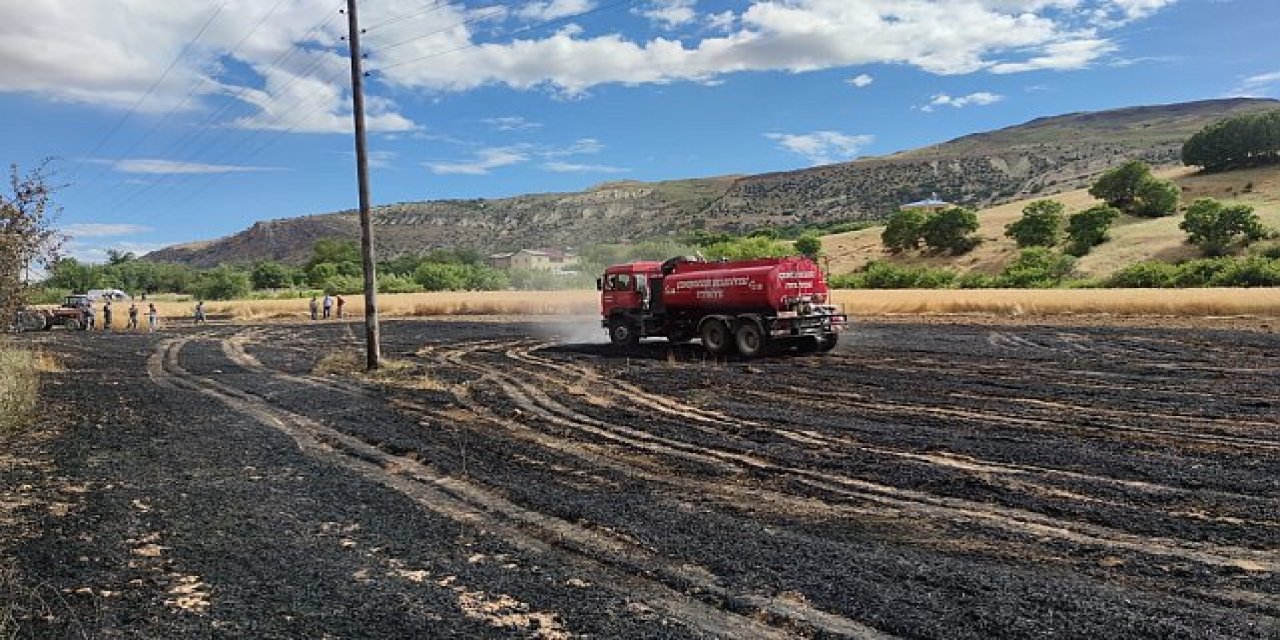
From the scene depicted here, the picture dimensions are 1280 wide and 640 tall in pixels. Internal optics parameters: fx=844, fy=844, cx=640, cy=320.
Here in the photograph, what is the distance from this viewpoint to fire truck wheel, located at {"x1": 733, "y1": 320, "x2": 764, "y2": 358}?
20797 mm

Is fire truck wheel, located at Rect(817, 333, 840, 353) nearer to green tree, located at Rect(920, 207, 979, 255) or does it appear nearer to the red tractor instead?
the red tractor

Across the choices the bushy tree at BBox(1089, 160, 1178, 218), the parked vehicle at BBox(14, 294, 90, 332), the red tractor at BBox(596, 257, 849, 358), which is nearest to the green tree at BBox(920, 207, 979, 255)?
the bushy tree at BBox(1089, 160, 1178, 218)

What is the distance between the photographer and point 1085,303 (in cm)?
3678

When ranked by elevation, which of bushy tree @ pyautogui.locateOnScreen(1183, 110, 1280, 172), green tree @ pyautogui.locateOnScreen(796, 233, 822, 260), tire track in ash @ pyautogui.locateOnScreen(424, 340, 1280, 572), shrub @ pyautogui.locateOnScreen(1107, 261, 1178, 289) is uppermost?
bushy tree @ pyautogui.locateOnScreen(1183, 110, 1280, 172)

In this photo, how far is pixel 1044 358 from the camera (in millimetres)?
19859

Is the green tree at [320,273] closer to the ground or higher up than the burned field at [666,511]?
higher up

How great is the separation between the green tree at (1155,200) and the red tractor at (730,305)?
74459 millimetres

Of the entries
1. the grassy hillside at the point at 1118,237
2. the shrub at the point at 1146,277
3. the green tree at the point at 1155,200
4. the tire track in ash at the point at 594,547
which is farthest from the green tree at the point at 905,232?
the tire track in ash at the point at 594,547

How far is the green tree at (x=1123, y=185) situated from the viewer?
282 ft

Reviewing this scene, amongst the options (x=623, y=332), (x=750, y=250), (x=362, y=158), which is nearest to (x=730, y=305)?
(x=623, y=332)

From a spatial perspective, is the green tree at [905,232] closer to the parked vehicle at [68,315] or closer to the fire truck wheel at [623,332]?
the fire truck wheel at [623,332]

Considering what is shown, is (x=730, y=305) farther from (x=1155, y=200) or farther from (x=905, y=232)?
(x=1155, y=200)

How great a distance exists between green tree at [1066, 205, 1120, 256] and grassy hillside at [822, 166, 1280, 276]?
1002mm

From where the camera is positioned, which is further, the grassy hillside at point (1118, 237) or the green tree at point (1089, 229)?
the green tree at point (1089, 229)
